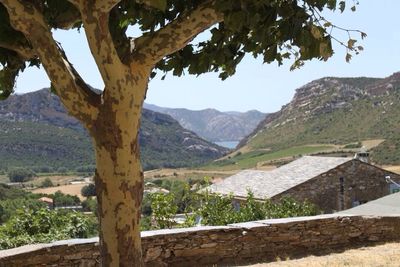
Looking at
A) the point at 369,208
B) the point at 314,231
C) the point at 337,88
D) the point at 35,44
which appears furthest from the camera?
the point at 337,88

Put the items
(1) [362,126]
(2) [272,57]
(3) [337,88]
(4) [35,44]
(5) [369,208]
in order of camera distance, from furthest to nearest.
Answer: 1. (3) [337,88]
2. (1) [362,126]
3. (5) [369,208]
4. (2) [272,57]
5. (4) [35,44]

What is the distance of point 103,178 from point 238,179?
95.5 feet

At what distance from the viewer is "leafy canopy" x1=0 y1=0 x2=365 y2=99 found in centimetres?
518

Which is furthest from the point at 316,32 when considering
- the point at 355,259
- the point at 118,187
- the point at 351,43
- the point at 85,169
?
the point at 85,169

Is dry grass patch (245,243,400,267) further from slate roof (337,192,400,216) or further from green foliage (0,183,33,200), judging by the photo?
green foliage (0,183,33,200)

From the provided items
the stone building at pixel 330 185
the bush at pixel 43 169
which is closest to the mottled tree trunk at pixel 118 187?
the stone building at pixel 330 185

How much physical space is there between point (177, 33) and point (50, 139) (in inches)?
5144

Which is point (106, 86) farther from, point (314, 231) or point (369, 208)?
point (369, 208)

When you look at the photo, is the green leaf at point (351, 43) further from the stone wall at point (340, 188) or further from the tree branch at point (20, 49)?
the stone wall at point (340, 188)

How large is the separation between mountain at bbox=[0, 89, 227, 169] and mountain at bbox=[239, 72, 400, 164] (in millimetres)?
31461

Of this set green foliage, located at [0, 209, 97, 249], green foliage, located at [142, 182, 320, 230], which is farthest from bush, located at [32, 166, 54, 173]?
green foliage, located at [0, 209, 97, 249]

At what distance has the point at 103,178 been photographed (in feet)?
17.0

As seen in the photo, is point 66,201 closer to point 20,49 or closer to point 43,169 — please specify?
point 20,49

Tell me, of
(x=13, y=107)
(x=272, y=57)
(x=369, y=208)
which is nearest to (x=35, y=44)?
(x=272, y=57)
